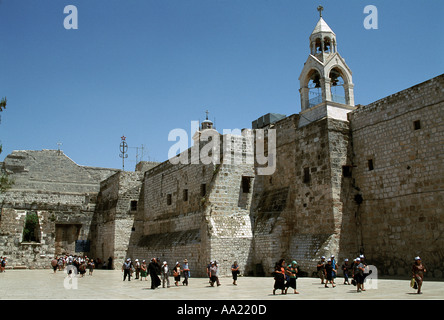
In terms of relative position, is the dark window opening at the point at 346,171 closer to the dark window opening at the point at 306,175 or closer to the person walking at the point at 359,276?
the dark window opening at the point at 306,175

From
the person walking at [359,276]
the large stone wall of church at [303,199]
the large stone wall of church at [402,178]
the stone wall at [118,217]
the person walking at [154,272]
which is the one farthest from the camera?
the stone wall at [118,217]

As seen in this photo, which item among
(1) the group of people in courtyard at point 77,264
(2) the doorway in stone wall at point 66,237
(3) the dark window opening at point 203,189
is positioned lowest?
(1) the group of people in courtyard at point 77,264

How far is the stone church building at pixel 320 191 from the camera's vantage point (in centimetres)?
1506

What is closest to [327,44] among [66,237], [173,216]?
[173,216]

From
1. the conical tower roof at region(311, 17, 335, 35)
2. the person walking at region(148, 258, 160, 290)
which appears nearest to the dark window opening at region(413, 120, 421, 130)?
the conical tower roof at region(311, 17, 335, 35)

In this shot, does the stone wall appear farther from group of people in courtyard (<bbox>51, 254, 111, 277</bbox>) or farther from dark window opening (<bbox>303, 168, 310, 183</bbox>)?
dark window opening (<bbox>303, 168, 310, 183</bbox>)

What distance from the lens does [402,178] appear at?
15672 millimetres

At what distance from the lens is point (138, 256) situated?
27.4 meters

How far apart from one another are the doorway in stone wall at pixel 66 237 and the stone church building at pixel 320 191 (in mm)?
5461

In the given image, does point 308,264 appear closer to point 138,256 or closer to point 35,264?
point 138,256

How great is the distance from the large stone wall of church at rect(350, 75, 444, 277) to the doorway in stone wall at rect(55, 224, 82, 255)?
76.4 ft

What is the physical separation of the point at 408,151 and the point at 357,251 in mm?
4573

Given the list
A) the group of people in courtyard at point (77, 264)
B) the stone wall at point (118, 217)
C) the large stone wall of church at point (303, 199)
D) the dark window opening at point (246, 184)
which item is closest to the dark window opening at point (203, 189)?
the dark window opening at point (246, 184)

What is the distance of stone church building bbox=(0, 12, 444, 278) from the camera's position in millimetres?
15062
